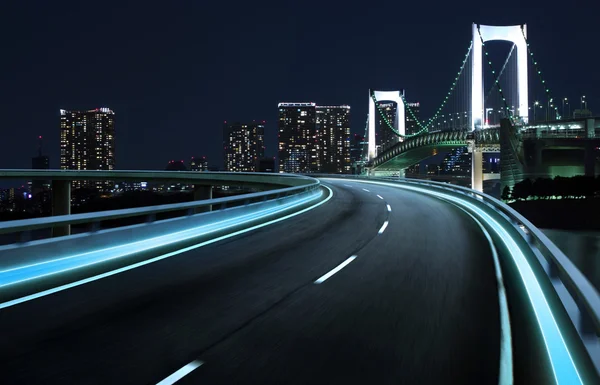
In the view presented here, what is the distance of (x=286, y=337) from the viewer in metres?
5.82

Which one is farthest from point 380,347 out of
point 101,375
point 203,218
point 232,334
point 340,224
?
point 340,224

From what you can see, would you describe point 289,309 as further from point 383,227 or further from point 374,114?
point 374,114

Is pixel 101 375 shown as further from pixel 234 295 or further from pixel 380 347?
pixel 234 295

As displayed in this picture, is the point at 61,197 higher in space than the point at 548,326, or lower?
higher

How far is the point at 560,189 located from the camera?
58.4 m

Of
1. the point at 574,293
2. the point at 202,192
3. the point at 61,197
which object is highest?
the point at 202,192

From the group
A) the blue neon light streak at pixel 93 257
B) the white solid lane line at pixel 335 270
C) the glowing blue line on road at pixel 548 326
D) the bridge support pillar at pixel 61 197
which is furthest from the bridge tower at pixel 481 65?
the white solid lane line at pixel 335 270

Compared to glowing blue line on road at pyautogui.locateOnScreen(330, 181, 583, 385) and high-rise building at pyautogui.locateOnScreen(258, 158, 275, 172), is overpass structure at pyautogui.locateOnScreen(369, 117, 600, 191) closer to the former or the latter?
high-rise building at pyautogui.locateOnScreen(258, 158, 275, 172)

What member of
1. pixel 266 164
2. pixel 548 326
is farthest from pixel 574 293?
pixel 266 164

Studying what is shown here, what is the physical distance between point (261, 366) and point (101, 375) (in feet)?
4.38

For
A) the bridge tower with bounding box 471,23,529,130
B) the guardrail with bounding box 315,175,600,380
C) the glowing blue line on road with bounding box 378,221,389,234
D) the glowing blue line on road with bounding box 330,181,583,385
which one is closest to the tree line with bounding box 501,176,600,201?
the bridge tower with bounding box 471,23,529,130

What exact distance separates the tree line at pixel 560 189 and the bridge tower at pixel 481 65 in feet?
64.7

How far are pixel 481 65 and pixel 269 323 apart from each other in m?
87.4

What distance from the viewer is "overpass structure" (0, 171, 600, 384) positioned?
4883mm
